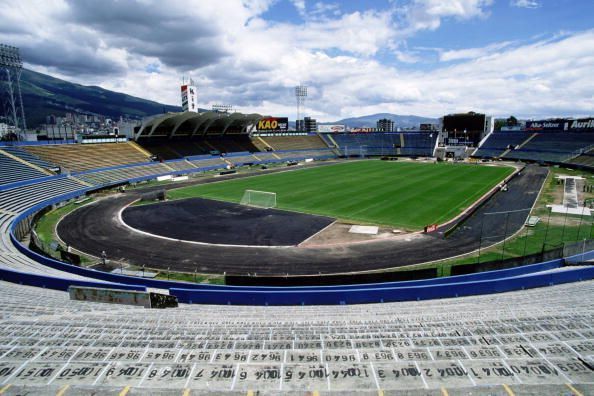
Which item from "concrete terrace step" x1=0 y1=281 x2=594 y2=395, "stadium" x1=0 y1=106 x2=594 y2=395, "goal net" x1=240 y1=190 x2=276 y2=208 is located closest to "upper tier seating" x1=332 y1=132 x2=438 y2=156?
"stadium" x1=0 y1=106 x2=594 y2=395

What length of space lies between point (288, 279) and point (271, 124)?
315ft

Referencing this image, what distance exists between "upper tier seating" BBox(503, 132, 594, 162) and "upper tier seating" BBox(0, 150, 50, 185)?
10769 centimetres

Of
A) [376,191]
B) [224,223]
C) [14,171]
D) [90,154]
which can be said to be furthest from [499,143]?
[14,171]

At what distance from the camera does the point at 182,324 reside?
11.6m

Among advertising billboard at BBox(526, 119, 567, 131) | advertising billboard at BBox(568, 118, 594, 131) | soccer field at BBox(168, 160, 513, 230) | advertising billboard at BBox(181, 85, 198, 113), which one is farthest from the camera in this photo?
advertising billboard at BBox(181, 85, 198, 113)

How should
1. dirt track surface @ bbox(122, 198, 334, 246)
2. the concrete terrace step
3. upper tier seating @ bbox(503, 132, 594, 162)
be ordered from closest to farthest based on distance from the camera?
the concrete terrace step < dirt track surface @ bbox(122, 198, 334, 246) < upper tier seating @ bbox(503, 132, 594, 162)

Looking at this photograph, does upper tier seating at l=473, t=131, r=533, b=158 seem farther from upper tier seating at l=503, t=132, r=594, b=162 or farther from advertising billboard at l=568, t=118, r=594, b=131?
advertising billboard at l=568, t=118, r=594, b=131

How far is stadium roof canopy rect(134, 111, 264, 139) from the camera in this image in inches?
2940

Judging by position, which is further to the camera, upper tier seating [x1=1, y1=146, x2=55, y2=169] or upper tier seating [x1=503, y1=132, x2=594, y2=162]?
upper tier seating [x1=503, y1=132, x2=594, y2=162]

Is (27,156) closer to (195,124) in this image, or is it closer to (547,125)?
(195,124)

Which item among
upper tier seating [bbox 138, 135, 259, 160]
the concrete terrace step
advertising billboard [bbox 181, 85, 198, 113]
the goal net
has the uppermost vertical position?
advertising billboard [bbox 181, 85, 198, 113]

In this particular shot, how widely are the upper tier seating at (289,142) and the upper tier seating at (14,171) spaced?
58727 millimetres

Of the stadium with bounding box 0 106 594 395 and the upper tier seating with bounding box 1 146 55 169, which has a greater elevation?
the upper tier seating with bounding box 1 146 55 169

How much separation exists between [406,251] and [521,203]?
2553cm
